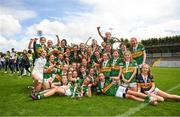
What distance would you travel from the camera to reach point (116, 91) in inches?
413

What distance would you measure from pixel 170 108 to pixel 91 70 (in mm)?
3563

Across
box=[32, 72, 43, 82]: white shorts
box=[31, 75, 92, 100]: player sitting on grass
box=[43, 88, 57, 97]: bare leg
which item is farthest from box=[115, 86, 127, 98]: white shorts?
box=[32, 72, 43, 82]: white shorts

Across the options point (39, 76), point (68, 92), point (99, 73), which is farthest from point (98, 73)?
point (39, 76)

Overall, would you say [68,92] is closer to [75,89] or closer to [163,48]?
[75,89]

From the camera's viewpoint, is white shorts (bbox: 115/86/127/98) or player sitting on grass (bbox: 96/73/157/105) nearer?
player sitting on grass (bbox: 96/73/157/105)

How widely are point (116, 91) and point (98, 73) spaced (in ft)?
3.96

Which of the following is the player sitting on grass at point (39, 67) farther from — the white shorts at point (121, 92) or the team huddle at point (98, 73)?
the white shorts at point (121, 92)

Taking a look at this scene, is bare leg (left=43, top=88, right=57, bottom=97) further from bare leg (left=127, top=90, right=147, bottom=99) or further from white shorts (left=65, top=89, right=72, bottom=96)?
bare leg (left=127, top=90, right=147, bottom=99)

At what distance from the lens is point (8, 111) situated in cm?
784

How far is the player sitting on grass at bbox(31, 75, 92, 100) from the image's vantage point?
10.1 metres

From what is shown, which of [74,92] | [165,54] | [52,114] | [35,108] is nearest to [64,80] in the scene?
[74,92]

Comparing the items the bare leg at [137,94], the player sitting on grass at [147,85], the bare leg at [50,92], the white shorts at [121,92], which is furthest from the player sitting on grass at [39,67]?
the player sitting on grass at [147,85]

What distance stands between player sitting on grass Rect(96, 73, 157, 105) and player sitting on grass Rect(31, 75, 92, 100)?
45cm

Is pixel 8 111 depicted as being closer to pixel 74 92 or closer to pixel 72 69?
pixel 74 92
